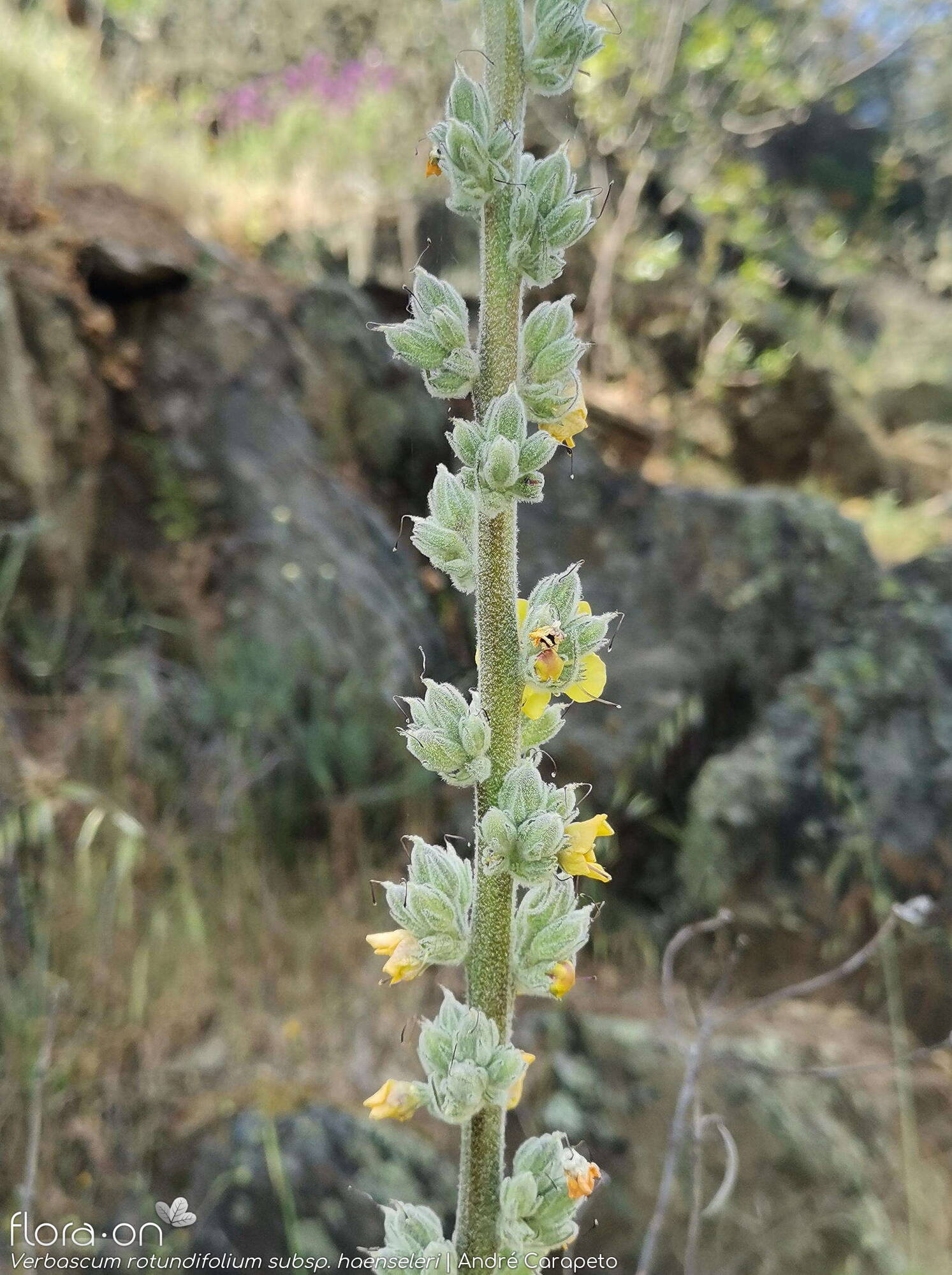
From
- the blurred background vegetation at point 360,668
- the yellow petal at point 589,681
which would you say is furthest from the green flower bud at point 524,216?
the yellow petal at point 589,681

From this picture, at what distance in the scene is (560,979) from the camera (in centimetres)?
127

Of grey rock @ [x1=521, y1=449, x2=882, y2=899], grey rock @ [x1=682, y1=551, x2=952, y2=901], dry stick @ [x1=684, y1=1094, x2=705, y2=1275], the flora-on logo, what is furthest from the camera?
grey rock @ [x1=521, y1=449, x2=882, y2=899]

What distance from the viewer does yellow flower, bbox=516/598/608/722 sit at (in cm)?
122

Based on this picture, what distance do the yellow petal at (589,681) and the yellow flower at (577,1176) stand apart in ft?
2.19

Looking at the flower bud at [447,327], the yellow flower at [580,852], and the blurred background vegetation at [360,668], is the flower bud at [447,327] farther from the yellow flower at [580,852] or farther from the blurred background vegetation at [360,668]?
the yellow flower at [580,852]

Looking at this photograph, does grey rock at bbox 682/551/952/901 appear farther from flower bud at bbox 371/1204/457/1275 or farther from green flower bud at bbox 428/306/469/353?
green flower bud at bbox 428/306/469/353

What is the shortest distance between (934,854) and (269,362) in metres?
4.10

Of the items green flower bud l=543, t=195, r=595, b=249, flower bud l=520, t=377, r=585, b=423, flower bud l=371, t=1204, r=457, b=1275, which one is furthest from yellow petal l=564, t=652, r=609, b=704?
flower bud l=371, t=1204, r=457, b=1275

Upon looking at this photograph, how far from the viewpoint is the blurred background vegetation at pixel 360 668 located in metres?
2.74

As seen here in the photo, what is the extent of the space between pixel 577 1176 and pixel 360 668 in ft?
9.87

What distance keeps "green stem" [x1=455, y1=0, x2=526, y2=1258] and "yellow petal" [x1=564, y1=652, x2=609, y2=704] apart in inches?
3.9

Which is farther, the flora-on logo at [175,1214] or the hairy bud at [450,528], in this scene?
the flora-on logo at [175,1214]

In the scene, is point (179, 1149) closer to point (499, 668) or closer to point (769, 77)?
point (499, 668)

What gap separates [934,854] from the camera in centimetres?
364
